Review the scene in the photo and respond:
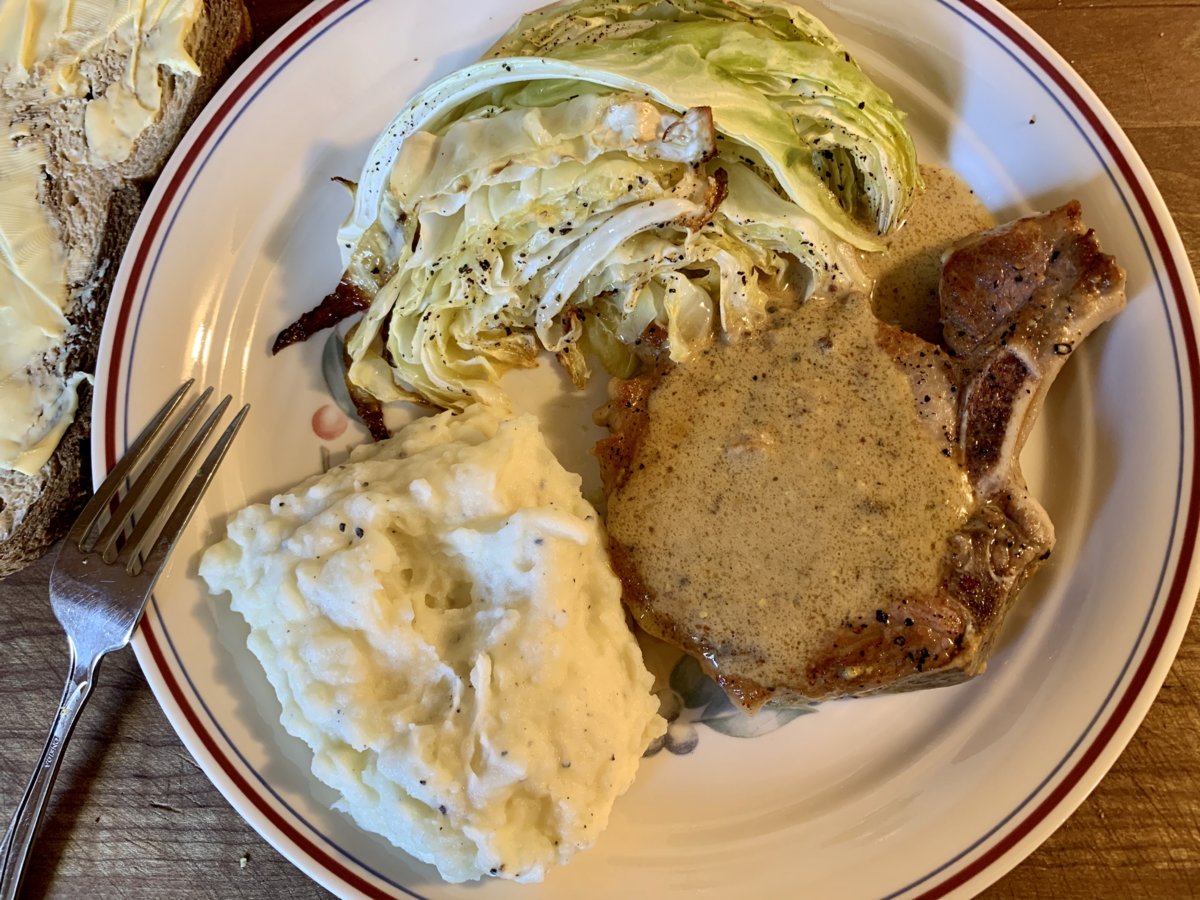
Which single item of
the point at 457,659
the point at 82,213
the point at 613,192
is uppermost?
the point at 82,213

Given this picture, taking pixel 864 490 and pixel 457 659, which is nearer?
pixel 457 659

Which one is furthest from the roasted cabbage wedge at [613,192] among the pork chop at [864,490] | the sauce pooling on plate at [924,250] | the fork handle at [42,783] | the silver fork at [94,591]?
the fork handle at [42,783]

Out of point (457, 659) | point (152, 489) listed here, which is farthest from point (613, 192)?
point (152, 489)

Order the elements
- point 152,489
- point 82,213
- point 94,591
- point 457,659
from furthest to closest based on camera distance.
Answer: point 82,213 → point 152,489 → point 94,591 → point 457,659

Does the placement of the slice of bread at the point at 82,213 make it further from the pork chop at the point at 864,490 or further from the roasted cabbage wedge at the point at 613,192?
the pork chop at the point at 864,490

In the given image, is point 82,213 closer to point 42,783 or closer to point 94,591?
point 94,591

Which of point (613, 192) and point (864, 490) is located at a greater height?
point (613, 192)

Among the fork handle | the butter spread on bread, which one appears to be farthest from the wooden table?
the butter spread on bread

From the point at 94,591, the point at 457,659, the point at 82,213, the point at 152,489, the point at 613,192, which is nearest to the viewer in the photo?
the point at 457,659
